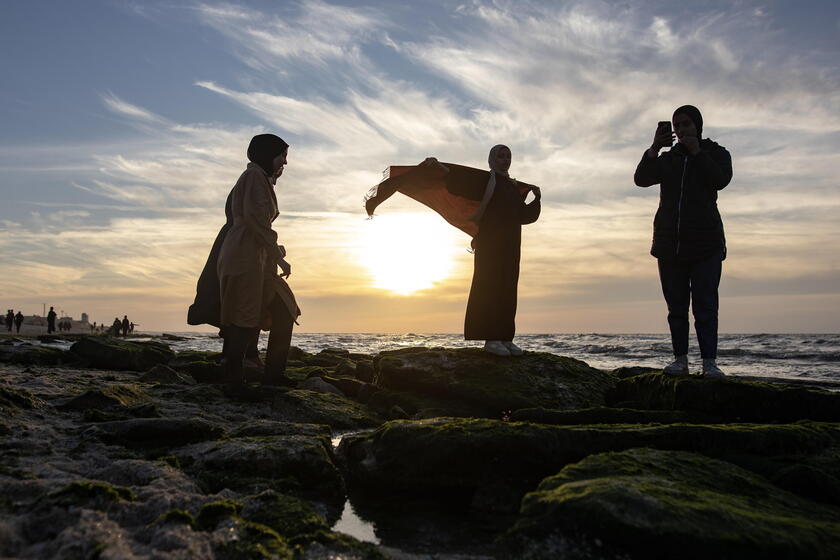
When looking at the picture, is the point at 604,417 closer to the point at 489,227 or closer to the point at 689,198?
the point at 689,198

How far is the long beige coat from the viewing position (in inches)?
228

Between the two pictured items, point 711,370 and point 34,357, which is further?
point 34,357

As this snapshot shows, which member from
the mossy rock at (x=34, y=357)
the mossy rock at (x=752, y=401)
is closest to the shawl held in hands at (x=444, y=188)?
the mossy rock at (x=752, y=401)

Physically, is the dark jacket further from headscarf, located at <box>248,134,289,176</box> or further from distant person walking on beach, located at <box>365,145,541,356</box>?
headscarf, located at <box>248,134,289,176</box>

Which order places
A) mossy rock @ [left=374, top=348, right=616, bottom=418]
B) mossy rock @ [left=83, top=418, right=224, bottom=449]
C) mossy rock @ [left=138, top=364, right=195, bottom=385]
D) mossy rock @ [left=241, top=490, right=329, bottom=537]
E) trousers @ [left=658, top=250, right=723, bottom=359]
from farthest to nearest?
mossy rock @ [left=138, top=364, right=195, bottom=385], mossy rock @ [left=374, top=348, right=616, bottom=418], trousers @ [left=658, top=250, right=723, bottom=359], mossy rock @ [left=83, top=418, right=224, bottom=449], mossy rock @ [left=241, top=490, right=329, bottom=537]

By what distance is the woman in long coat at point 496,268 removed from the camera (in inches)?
259

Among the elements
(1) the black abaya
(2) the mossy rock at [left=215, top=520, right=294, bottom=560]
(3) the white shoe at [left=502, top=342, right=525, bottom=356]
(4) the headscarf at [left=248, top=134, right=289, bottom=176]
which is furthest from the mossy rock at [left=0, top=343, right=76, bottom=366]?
(2) the mossy rock at [left=215, top=520, right=294, bottom=560]

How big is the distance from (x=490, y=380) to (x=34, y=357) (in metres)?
8.15

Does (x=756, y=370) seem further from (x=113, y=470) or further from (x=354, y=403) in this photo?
(x=113, y=470)

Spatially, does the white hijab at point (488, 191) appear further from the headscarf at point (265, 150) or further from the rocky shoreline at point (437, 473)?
the headscarf at point (265, 150)

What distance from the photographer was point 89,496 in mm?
2492

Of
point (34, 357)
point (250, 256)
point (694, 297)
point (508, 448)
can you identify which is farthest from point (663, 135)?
point (34, 357)

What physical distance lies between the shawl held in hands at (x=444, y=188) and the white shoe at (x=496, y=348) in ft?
4.32

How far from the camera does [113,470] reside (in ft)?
9.98
